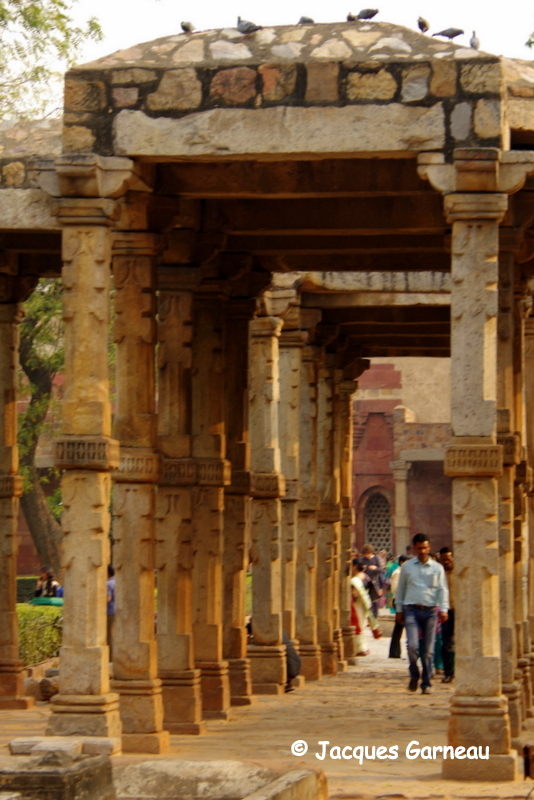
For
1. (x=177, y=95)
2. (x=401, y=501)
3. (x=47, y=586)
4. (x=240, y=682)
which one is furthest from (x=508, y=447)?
(x=401, y=501)

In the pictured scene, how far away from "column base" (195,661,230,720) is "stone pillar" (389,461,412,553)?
22740mm

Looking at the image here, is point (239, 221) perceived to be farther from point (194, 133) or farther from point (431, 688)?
point (431, 688)

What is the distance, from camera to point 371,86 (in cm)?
912

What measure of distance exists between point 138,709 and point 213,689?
2367 millimetres

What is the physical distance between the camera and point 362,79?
9141 mm

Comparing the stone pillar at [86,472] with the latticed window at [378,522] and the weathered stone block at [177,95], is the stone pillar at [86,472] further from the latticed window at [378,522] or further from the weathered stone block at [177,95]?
the latticed window at [378,522]

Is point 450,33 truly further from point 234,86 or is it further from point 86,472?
point 86,472

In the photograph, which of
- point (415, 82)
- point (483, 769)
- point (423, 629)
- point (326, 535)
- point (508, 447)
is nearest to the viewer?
point (483, 769)

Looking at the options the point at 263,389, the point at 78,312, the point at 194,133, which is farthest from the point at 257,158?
the point at 263,389

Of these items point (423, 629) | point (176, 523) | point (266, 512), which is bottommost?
point (423, 629)

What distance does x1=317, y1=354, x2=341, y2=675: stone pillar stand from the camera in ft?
59.3

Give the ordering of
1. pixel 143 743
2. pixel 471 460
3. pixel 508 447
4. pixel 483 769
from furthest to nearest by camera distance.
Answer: pixel 508 447
pixel 143 743
pixel 471 460
pixel 483 769

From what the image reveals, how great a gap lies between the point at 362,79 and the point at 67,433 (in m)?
2.75

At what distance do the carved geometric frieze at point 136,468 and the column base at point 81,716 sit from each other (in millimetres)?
1573
